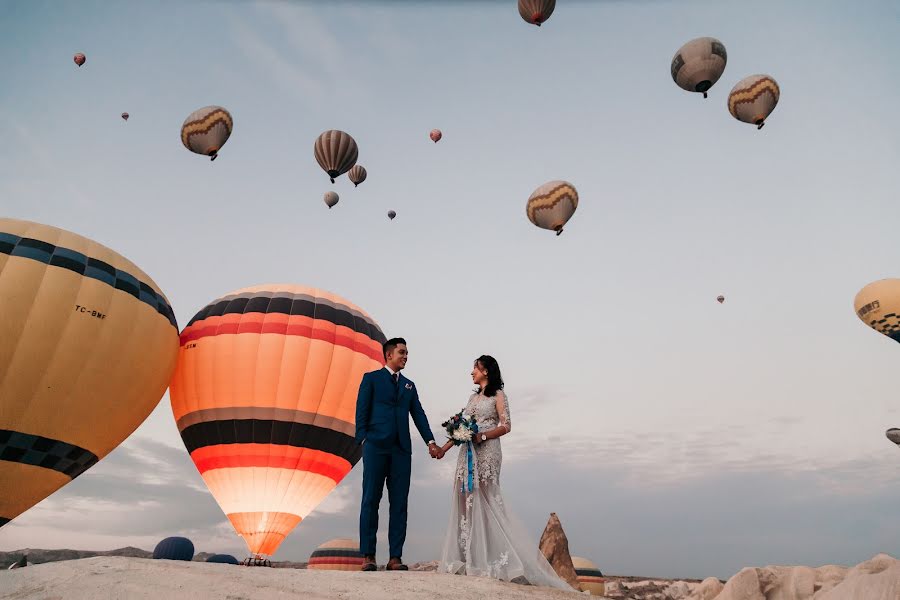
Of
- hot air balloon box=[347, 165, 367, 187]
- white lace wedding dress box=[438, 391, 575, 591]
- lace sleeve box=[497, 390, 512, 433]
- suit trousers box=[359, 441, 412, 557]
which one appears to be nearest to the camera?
white lace wedding dress box=[438, 391, 575, 591]

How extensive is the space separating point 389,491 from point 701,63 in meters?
21.0

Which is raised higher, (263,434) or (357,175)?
(357,175)

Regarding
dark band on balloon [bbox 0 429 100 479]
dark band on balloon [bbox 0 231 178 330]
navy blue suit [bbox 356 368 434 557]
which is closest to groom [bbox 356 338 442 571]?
navy blue suit [bbox 356 368 434 557]

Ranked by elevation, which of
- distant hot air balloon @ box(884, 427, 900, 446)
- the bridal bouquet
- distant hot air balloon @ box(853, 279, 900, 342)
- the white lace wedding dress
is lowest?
the white lace wedding dress

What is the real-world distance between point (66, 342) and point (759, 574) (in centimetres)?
1954

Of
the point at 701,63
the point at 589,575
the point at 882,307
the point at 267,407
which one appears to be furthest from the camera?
the point at 589,575

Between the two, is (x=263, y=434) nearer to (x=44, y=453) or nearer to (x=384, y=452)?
(x=44, y=453)

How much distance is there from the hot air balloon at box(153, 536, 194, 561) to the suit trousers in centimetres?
1813

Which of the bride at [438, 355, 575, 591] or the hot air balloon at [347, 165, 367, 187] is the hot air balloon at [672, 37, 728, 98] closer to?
the hot air balloon at [347, 165, 367, 187]

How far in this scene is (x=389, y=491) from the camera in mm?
6598

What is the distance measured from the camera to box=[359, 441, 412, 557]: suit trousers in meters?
6.39

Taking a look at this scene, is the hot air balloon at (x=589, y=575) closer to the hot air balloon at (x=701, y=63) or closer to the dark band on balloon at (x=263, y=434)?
the dark band on balloon at (x=263, y=434)

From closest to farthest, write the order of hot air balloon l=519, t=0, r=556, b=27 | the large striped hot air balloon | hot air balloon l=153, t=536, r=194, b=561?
the large striped hot air balloon
hot air balloon l=519, t=0, r=556, b=27
hot air balloon l=153, t=536, r=194, b=561

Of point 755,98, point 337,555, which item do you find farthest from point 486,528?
point 337,555
